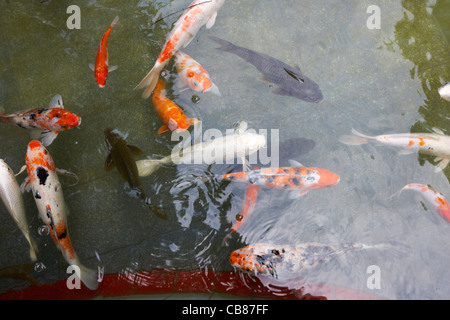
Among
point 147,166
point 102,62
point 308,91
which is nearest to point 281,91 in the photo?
point 308,91

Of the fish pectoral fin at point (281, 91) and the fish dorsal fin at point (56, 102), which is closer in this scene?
the fish pectoral fin at point (281, 91)

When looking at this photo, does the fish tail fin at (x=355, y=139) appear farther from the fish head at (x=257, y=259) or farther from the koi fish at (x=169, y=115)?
the koi fish at (x=169, y=115)

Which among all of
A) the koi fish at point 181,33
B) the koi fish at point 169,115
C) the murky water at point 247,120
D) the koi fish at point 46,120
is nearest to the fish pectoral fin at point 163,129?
the koi fish at point 169,115

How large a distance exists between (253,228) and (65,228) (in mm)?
2032

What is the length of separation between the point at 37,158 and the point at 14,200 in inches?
21.1

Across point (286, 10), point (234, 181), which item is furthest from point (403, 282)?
point (286, 10)

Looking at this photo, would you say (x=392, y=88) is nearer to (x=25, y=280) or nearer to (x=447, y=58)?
(x=447, y=58)

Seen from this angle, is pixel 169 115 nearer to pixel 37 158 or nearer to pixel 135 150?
pixel 135 150

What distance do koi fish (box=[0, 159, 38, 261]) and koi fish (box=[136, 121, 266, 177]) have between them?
1.37 m

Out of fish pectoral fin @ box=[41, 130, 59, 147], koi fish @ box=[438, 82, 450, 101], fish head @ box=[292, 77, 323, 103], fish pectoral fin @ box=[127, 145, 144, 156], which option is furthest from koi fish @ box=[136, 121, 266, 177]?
koi fish @ box=[438, 82, 450, 101]

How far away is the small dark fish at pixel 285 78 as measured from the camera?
3.98m

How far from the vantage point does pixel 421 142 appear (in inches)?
147

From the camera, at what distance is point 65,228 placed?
371 centimetres

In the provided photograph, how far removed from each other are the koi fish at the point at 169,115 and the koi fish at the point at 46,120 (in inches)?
36.1
